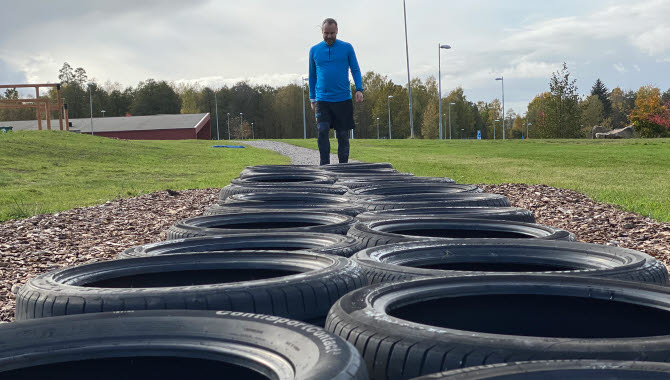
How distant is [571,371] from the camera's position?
3.70 ft

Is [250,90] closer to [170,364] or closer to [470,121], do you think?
[470,121]

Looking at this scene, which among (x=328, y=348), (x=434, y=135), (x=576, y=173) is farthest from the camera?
(x=434, y=135)

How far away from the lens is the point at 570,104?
5781cm

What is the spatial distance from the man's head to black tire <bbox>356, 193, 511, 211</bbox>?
14.4ft

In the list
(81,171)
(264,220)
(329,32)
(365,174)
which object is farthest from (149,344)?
(81,171)

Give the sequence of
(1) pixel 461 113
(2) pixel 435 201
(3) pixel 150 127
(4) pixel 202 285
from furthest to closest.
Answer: (1) pixel 461 113, (3) pixel 150 127, (2) pixel 435 201, (4) pixel 202 285

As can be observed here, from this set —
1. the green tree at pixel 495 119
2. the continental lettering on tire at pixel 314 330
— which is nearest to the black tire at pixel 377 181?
the continental lettering on tire at pixel 314 330

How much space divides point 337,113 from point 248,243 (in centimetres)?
617

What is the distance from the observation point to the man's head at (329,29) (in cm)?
859

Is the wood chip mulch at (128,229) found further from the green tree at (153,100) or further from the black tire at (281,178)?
the green tree at (153,100)

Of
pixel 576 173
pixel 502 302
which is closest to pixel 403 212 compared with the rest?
pixel 502 302

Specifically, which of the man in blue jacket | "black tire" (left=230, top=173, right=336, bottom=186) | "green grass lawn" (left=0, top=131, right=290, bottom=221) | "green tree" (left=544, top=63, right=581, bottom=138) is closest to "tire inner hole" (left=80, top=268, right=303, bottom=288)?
"black tire" (left=230, top=173, right=336, bottom=186)

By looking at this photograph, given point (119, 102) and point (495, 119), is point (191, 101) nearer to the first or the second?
point (119, 102)

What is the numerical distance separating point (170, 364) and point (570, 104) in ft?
199
